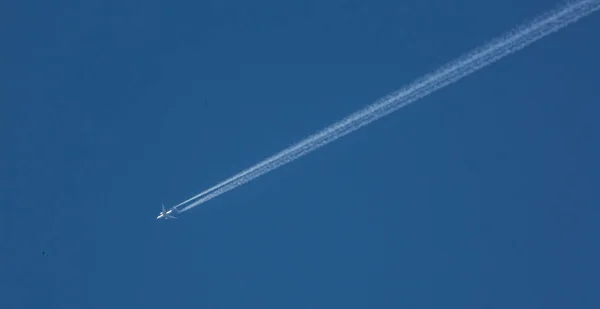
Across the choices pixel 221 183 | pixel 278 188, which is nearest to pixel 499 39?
pixel 278 188

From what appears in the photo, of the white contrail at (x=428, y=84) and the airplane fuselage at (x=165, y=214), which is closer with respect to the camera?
the white contrail at (x=428, y=84)

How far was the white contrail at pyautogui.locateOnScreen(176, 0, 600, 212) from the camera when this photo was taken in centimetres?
1062

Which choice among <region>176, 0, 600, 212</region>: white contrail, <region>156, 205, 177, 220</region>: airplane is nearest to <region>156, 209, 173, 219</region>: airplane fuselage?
<region>156, 205, 177, 220</region>: airplane

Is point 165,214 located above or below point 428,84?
below

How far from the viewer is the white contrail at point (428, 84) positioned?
1062 cm

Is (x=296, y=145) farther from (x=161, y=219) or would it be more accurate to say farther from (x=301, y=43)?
(x=161, y=219)

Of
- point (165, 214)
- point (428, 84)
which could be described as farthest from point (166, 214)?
point (428, 84)

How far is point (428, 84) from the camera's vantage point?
11.3 metres

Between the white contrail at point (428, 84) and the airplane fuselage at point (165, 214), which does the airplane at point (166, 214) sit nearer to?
the airplane fuselage at point (165, 214)

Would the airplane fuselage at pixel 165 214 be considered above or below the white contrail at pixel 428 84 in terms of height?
below

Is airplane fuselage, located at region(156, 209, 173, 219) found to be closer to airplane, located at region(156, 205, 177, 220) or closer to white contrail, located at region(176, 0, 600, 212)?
airplane, located at region(156, 205, 177, 220)

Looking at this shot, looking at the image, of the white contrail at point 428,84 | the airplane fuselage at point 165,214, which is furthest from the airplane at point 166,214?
the white contrail at point 428,84

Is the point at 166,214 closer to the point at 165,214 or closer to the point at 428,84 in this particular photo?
the point at 165,214

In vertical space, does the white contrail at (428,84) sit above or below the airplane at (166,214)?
above
